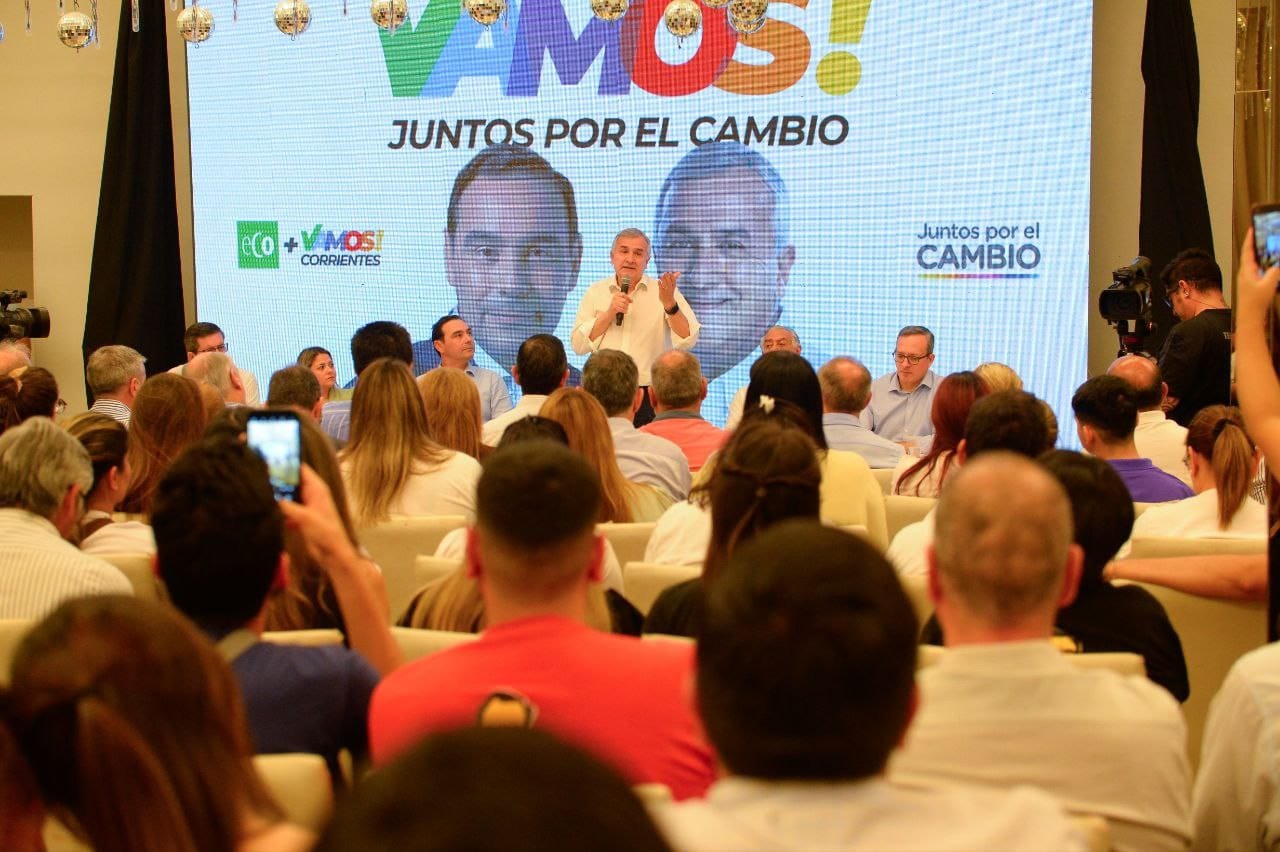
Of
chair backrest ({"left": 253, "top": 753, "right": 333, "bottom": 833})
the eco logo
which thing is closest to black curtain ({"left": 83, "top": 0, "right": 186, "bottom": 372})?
the eco logo

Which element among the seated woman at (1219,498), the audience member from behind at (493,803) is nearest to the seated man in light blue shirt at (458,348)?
the seated woman at (1219,498)

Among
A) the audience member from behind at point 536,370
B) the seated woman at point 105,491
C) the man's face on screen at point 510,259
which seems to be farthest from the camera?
the man's face on screen at point 510,259

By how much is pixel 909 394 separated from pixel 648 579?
450 centimetres

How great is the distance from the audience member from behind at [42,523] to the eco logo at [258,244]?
6.76m

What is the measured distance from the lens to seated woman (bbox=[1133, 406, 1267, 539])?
379 cm

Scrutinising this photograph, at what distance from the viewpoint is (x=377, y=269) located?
31.7ft

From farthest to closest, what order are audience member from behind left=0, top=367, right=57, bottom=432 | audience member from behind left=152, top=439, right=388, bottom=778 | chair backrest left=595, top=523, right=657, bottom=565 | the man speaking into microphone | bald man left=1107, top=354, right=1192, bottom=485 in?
the man speaking into microphone, bald man left=1107, top=354, right=1192, bottom=485, audience member from behind left=0, top=367, right=57, bottom=432, chair backrest left=595, top=523, right=657, bottom=565, audience member from behind left=152, top=439, right=388, bottom=778

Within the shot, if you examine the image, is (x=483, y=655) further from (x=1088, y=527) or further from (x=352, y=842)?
(x=352, y=842)

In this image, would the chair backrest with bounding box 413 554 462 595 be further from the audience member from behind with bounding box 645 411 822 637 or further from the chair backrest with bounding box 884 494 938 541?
the chair backrest with bounding box 884 494 938 541

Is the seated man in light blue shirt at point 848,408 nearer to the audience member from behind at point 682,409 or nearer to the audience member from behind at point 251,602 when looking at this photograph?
the audience member from behind at point 682,409

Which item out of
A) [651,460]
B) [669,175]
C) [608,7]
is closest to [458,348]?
[669,175]

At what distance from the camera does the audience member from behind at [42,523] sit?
305 centimetres

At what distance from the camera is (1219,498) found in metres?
3.80

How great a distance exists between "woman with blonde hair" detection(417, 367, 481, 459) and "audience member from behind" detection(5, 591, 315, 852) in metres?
3.66
